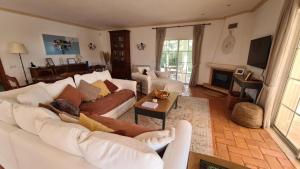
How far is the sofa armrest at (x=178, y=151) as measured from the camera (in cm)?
83

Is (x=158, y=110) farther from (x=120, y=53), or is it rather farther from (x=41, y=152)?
(x=120, y=53)

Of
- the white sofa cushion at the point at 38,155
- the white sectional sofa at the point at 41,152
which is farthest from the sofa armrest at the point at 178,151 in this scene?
the white sofa cushion at the point at 38,155

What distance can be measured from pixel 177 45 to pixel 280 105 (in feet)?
12.5

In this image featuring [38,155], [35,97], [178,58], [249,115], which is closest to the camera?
[38,155]

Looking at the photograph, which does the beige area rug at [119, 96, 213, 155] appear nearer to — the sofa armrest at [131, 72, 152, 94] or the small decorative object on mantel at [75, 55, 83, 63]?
the sofa armrest at [131, 72, 152, 94]

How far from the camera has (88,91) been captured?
8.02 feet

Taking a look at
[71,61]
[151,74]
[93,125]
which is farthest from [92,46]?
[93,125]

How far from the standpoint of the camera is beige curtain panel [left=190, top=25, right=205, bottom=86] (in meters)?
4.80

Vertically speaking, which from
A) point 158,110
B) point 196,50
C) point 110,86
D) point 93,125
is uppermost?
point 196,50

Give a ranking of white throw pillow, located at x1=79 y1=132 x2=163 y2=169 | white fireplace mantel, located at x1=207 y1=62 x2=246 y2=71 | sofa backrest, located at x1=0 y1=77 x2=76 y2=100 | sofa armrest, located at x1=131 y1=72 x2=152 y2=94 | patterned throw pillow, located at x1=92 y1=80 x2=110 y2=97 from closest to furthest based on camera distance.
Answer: white throw pillow, located at x1=79 y1=132 x2=163 y2=169, sofa backrest, located at x1=0 y1=77 x2=76 y2=100, patterned throw pillow, located at x1=92 y1=80 x2=110 y2=97, sofa armrest, located at x1=131 y1=72 x2=152 y2=94, white fireplace mantel, located at x1=207 y1=62 x2=246 y2=71

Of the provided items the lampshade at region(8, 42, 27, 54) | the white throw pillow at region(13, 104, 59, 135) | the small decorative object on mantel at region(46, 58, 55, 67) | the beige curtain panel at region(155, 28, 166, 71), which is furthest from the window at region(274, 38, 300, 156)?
the small decorative object on mantel at region(46, 58, 55, 67)

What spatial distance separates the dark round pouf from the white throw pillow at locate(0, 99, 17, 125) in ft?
10.5

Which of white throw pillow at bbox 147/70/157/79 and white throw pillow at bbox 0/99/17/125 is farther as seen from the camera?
white throw pillow at bbox 147/70/157/79

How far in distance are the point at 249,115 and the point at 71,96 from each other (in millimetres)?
Result: 3067
